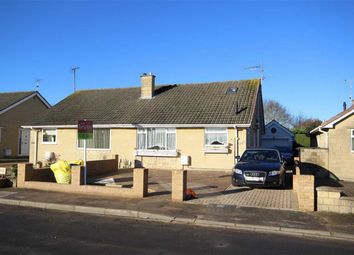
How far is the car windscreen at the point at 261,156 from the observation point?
49.6ft

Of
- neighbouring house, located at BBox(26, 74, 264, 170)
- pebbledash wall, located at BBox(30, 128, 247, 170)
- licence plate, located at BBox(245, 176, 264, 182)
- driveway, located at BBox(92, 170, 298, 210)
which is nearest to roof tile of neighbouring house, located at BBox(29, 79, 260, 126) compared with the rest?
neighbouring house, located at BBox(26, 74, 264, 170)

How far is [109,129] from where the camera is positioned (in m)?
23.1

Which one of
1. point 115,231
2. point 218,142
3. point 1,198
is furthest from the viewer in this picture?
point 218,142

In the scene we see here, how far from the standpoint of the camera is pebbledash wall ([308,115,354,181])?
1814 cm

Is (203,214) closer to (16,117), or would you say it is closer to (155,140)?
(155,140)

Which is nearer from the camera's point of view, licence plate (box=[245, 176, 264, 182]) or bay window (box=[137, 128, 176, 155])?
licence plate (box=[245, 176, 264, 182])

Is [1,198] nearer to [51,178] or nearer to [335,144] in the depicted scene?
[51,178]

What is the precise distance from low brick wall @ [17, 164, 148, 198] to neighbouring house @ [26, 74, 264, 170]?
8.07 metres

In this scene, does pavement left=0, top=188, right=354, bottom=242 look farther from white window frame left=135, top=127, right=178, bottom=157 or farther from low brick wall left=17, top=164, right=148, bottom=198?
white window frame left=135, top=127, right=178, bottom=157

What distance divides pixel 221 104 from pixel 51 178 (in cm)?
1088

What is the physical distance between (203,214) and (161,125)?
11845 mm

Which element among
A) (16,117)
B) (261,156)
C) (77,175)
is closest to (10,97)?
(16,117)

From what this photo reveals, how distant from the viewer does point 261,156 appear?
15344mm

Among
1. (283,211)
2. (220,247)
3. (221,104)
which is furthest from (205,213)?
(221,104)
